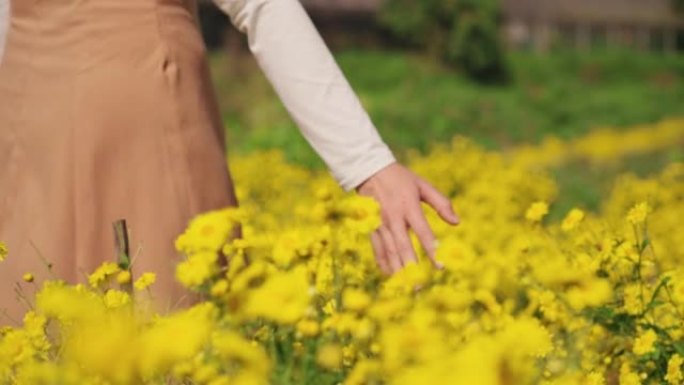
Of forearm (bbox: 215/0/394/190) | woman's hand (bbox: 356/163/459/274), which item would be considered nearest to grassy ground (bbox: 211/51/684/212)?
forearm (bbox: 215/0/394/190)

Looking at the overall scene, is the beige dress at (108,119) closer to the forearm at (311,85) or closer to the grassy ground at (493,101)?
the forearm at (311,85)

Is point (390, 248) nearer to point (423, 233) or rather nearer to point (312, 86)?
point (423, 233)

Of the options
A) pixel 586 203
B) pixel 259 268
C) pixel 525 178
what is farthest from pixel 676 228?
pixel 586 203

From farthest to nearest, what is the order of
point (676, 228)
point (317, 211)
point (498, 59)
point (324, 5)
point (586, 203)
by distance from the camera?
1. point (324, 5)
2. point (498, 59)
3. point (586, 203)
4. point (676, 228)
5. point (317, 211)

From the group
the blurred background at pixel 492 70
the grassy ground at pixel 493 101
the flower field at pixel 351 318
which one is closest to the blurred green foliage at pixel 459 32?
the blurred background at pixel 492 70

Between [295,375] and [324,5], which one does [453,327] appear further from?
[324,5]

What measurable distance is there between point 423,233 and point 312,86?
0.31m

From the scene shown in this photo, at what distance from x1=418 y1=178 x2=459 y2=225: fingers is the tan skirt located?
404mm

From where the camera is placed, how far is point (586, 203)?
30.1 ft

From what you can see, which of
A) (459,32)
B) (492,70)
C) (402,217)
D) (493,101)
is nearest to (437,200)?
(402,217)

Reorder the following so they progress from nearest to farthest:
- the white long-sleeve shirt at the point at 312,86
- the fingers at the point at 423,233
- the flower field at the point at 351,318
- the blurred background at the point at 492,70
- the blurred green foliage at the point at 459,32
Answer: the flower field at the point at 351,318 → the fingers at the point at 423,233 → the white long-sleeve shirt at the point at 312,86 → the blurred background at the point at 492,70 → the blurred green foliage at the point at 459,32

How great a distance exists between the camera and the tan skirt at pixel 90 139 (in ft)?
7.37

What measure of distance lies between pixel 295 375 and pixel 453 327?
0.21 m

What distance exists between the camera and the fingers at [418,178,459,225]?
6.65 ft
